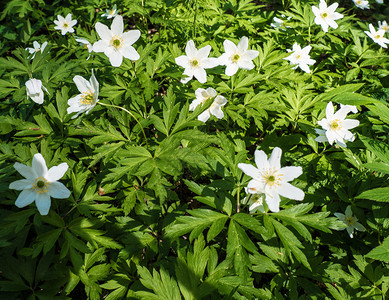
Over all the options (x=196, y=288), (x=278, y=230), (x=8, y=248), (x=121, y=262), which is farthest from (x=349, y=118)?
(x=8, y=248)

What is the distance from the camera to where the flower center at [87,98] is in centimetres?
248

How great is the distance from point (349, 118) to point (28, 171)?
10.4ft

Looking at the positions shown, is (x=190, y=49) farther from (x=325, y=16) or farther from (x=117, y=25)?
(x=325, y=16)

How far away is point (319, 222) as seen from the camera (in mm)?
2010

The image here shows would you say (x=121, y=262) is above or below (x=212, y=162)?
below

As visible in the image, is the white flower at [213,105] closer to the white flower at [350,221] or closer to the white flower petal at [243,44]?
the white flower petal at [243,44]

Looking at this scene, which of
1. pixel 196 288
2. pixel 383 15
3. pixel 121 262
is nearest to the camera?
pixel 196 288

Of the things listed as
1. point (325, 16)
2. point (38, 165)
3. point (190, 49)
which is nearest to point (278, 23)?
point (325, 16)

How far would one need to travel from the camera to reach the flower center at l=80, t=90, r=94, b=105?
2.48m

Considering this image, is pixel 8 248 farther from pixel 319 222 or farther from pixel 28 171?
pixel 319 222

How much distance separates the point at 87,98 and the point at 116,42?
0.60 meters

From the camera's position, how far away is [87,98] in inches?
97.5

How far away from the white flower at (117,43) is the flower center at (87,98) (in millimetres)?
369

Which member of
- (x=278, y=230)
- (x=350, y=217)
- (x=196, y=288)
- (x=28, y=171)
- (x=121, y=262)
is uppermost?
(x=28, y=171)
